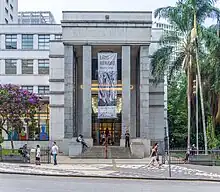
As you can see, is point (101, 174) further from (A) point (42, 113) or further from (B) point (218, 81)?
(A) point (42, 113)

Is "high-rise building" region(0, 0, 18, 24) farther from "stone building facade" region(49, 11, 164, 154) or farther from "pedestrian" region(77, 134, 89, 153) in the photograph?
"pedestrian" region(77, 134, 89, 153)

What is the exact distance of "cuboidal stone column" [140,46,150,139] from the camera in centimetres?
4350

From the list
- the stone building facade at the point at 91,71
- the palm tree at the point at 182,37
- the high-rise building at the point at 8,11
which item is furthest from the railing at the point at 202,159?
the high-rise building at the point at 8,11

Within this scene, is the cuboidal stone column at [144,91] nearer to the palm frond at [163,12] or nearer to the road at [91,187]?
the palm frond at [163,12]

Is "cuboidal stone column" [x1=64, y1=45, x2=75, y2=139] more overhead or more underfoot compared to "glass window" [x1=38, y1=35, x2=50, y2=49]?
more underfoot

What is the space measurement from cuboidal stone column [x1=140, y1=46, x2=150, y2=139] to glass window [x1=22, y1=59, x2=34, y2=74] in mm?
27522

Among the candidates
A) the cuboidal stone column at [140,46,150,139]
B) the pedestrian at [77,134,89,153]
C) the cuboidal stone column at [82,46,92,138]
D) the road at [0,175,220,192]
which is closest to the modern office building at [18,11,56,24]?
the cuboidal stone column at [82,46,92,138]

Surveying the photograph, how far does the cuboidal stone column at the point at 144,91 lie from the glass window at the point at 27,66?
1084 inches

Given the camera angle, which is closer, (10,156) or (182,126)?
(10,156)

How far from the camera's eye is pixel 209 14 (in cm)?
3978

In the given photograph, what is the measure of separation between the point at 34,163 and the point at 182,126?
29.6 metres

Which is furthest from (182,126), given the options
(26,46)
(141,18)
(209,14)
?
(26,46)

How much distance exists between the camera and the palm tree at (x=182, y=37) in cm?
3950

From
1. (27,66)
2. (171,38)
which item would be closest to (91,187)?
(171,38)
